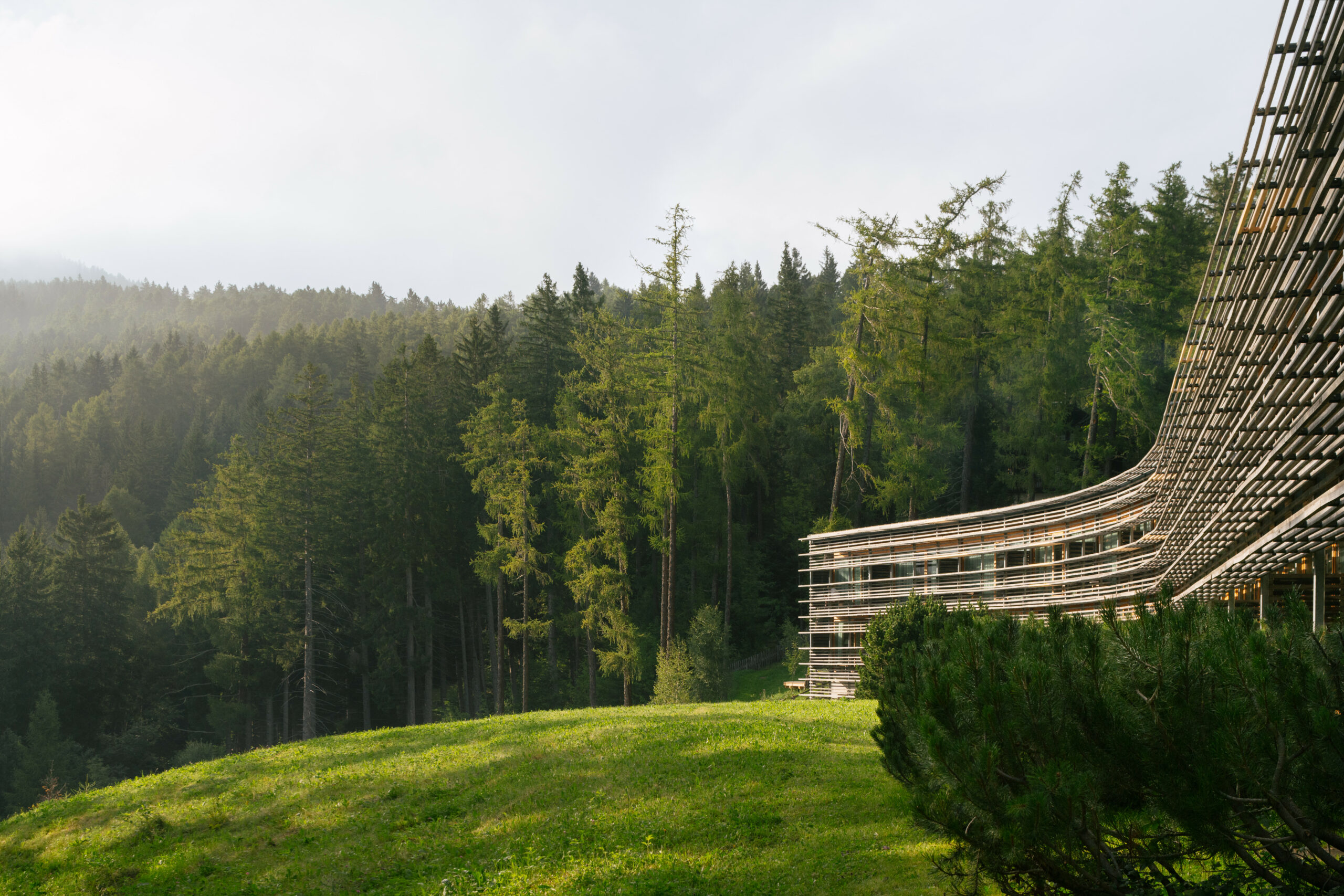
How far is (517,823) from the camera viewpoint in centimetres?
1442

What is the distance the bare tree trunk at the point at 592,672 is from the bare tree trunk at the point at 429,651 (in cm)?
1016

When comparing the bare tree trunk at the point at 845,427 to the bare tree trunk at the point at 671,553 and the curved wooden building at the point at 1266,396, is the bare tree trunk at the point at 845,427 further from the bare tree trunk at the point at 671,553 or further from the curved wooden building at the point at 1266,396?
the curved wooden building at the point at 1266,396

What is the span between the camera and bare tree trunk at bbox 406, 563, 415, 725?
46344 mm

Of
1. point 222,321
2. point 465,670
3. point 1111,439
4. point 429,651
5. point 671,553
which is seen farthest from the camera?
point 222,321

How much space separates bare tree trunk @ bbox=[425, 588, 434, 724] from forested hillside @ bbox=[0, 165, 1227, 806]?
0.97 feet

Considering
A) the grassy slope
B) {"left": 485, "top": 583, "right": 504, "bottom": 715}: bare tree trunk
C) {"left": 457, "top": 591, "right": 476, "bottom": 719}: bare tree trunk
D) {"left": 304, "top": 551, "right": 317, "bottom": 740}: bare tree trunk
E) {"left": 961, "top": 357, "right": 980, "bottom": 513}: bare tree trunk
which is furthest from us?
{"left": 457, "top": 591, "right": 476, "bottom": 719}: bare tree trunk

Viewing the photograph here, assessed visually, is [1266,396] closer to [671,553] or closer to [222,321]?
[671,553]

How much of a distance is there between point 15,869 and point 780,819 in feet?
42.7

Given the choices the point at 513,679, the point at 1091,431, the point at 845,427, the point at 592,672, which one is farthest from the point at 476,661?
the point at 1091,431

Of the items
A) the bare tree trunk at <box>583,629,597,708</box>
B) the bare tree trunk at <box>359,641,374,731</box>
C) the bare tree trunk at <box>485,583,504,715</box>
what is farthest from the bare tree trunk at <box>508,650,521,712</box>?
the bare tree trunk at <box>359,641,374,731</box>

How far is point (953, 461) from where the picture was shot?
4547 centimetres

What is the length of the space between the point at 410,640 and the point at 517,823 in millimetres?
34628

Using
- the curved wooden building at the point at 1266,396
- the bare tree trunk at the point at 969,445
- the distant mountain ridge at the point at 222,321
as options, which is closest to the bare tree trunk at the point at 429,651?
the bare tree trunk at the point at 969,445

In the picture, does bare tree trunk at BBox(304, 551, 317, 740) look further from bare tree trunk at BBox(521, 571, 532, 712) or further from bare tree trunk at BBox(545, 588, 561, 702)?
bare tree trunk at BBox(545, 588, 561, 702)
